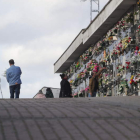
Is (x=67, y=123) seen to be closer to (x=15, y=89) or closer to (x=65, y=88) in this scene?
(x=15, y=89)

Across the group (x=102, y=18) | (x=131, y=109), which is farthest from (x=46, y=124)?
(x=102, y=18)

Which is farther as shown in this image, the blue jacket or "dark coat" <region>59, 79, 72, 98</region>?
"dark coat" <region>59, 79, 72, 98</region>

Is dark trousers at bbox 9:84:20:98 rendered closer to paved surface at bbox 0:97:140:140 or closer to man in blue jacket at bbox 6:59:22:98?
man in blue jacket at bbox 6:59:22:98

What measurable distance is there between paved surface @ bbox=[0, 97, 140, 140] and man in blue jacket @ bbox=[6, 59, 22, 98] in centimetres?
721

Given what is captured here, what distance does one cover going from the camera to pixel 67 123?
27.0ft

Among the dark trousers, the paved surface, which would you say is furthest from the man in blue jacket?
the paved surface

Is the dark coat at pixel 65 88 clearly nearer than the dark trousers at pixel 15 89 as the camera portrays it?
No

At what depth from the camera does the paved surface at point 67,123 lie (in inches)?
298

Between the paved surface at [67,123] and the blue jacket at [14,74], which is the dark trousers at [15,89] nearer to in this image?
the blue jacket at [14,74]

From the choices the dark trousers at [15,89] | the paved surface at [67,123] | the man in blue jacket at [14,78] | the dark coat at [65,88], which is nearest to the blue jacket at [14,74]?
the man in blue jacket at [14,78]

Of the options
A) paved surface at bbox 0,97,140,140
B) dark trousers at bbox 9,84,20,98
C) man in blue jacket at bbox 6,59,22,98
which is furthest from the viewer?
dark trousers at bbox 9,84,20,98

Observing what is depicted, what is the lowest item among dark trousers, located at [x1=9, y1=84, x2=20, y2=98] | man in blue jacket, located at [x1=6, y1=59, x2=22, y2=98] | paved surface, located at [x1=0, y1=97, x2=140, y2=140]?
paved surface, located at [x1=0, y1=97, x2=140, y2=140]

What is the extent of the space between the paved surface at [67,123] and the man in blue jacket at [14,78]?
7.21m

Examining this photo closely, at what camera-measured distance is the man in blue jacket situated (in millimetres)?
16844
